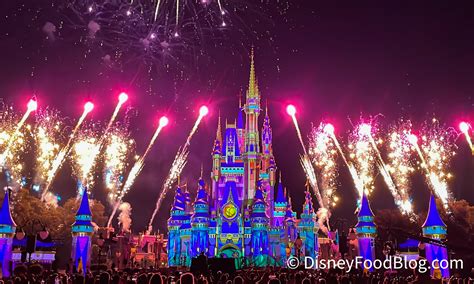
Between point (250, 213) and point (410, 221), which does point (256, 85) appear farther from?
point (410, 221)

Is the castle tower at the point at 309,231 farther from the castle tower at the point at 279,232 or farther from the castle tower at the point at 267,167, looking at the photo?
the castle tower at the point at 267,167

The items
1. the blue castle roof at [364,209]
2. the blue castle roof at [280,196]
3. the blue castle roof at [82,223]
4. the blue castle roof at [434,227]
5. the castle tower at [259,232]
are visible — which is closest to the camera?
the blue castle roof at [434,227]

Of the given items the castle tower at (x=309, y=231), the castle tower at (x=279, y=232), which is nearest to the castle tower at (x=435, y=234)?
the castle tower at (x=279, y=232)

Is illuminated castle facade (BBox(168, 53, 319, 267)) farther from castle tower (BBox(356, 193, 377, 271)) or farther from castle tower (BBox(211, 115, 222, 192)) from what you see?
castle tower (BBox(356, 193, 377, 271))

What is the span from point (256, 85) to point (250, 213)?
2738 centimetres

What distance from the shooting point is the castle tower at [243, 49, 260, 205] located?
3214 inches

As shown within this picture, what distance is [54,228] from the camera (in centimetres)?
6391

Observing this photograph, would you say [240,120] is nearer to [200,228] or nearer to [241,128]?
[241,128]

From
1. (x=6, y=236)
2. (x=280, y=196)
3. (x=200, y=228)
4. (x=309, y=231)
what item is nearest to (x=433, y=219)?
(x=309, y=231)

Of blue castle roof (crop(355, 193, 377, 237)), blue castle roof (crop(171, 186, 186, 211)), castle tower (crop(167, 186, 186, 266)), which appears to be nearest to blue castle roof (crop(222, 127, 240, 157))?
blue castle roof (crop(171, 186, 186, 211))

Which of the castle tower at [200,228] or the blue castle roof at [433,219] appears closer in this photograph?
the blue castle roof at [433,219]

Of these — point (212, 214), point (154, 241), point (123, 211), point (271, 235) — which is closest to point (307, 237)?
point (271, 235)

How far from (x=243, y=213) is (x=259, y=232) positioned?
5.69m

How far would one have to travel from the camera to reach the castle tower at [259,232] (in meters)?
68.8
